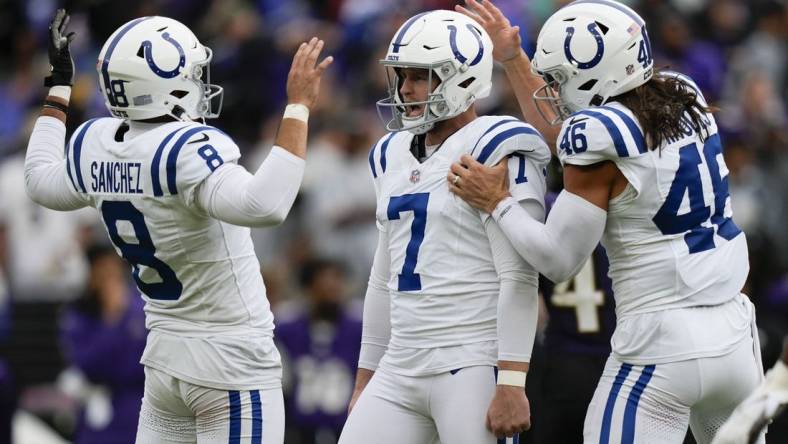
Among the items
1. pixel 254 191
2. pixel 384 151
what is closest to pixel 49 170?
pixel 254 191

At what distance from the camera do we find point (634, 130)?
16.1 feet

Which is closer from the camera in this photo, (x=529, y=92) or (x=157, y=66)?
(x=157, y=66)

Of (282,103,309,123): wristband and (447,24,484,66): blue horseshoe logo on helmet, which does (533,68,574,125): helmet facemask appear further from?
(282,103,309,123): wristband

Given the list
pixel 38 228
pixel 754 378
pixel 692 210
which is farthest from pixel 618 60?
pixel 38 228

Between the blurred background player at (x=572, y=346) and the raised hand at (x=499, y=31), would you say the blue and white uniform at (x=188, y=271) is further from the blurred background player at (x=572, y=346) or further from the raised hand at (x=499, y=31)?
the blurred background player at (x=572, y=346)

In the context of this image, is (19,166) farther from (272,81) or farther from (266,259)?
(272,81)

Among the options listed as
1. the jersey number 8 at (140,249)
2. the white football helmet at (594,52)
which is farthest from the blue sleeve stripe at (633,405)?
the jersey number 8 at (140,249)

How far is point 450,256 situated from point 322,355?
4.28m

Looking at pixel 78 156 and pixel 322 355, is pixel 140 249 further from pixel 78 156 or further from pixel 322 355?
pixel 322 355

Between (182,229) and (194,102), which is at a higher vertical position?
(194,102)

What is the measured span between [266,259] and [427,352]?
6465 millimetres

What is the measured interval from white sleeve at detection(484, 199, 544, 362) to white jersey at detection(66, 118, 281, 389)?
0.93m

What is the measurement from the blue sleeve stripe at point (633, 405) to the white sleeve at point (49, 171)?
214cm

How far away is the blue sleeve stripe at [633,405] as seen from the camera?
16.1 ft
